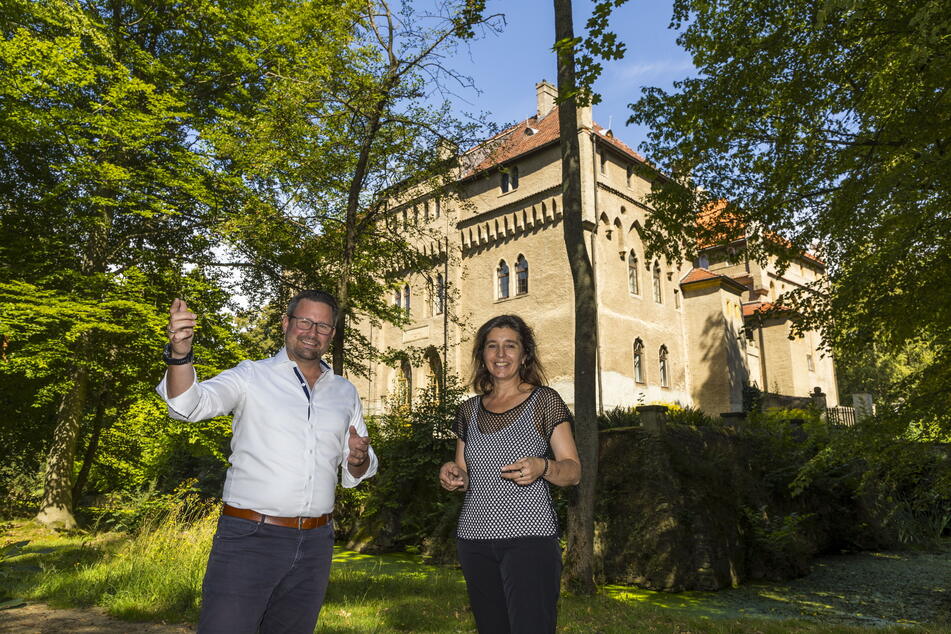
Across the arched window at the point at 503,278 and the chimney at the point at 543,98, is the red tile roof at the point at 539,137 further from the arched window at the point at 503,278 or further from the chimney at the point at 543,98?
the arched window at the point at 503,278

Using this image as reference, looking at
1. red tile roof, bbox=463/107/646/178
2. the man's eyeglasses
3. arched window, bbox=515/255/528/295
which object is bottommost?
the man's eyeglasses

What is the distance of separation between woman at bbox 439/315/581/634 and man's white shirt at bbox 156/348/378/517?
0.55m

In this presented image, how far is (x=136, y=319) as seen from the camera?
12.3m

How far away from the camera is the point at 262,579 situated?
2.50 meters

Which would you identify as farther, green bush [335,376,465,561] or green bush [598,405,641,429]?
green bush [335,376,465,561]

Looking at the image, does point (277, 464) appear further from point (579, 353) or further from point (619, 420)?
point (619, 420)

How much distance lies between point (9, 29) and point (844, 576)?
20.2 meters

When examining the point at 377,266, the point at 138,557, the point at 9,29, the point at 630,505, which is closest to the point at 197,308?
the point at 377,266

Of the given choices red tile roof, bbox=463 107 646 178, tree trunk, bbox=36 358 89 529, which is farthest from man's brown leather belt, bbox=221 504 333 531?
red tile roof, bbox=463 107 646 178

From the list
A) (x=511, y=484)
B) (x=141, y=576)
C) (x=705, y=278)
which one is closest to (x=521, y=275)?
(x=705, y=278)

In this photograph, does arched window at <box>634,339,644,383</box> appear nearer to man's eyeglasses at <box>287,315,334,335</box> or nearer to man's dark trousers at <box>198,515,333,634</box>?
man's eyeglasses at <box>287,315,334,335</box>

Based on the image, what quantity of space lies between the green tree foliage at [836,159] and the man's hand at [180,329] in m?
5.89

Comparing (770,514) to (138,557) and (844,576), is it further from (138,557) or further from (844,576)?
(138,557)

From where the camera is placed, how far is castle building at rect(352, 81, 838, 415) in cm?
2628
